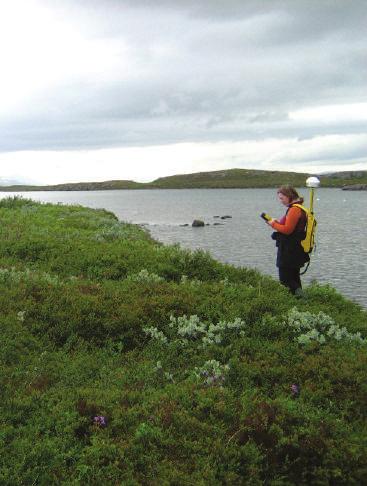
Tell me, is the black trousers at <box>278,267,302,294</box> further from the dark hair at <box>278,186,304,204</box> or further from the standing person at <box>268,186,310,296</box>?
the dark hair at <box>278,186,304,204</box>

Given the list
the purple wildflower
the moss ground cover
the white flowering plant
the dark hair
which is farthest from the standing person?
the purple wildflower

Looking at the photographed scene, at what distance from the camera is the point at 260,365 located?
933 cm

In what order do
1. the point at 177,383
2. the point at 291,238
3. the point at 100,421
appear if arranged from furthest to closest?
the point at 291,238, the point at 177,383, the point at 100,421

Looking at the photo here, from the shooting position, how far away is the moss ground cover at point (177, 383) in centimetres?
667

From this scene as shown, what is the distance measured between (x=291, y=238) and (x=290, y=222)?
21.8 inches

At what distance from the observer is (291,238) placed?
540 inches

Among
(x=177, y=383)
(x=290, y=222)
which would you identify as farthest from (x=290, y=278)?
(x=177, y=383)

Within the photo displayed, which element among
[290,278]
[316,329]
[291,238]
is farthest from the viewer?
[290,278]

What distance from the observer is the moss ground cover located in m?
6.67

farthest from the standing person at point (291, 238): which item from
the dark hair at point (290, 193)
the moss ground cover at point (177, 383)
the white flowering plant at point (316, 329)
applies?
the white flowering plant at point (316, 329)

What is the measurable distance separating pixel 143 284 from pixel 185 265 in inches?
130

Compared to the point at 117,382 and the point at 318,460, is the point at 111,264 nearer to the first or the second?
the point at 117,382

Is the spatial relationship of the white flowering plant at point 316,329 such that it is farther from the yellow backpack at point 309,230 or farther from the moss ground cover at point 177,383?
the yellow backpack at point 309,230

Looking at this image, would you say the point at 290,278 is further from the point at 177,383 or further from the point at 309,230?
the point at 177,383
